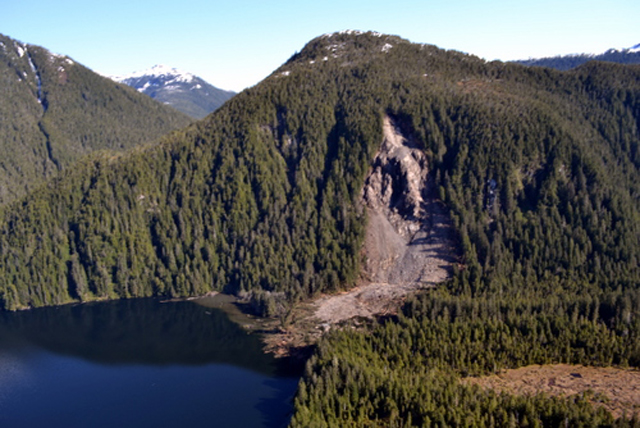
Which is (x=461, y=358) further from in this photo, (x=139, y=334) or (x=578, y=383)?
(x=139, y=334)

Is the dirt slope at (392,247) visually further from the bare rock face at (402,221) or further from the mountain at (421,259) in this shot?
the mountain at (421,259)

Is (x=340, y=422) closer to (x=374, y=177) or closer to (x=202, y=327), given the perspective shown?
(x=202, y=327)

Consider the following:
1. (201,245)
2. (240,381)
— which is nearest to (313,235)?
(201,245)

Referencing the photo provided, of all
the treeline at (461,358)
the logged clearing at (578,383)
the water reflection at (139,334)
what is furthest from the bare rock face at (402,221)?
the logged clearing at (578,383)

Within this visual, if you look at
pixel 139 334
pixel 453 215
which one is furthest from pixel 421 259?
pixel 139 334

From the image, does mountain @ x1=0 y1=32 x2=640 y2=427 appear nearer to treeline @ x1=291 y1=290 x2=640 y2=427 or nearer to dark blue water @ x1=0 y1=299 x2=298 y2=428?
treeline @ x1=291 y1=290 x2=640 y2=427

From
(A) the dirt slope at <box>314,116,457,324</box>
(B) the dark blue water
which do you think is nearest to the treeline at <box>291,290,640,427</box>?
(B) the dark blue water
